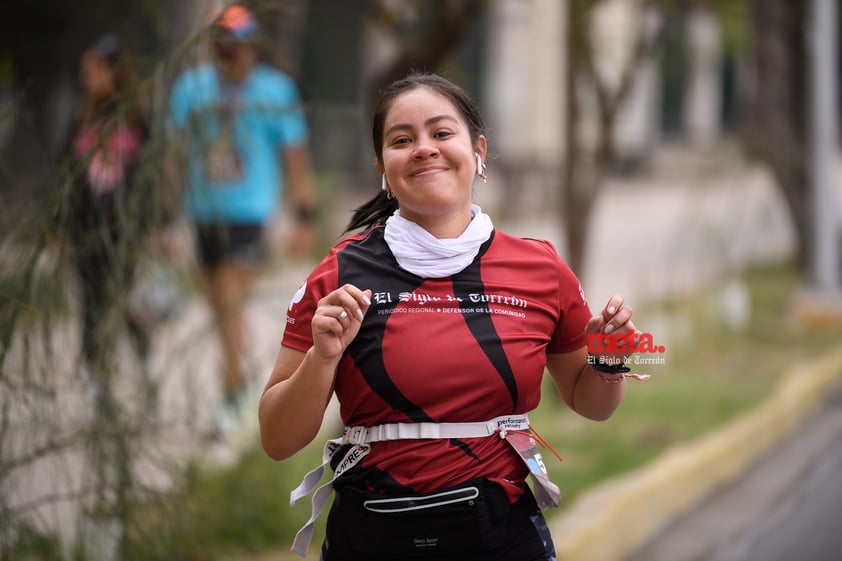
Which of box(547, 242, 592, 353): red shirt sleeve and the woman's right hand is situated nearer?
the woman's right hand

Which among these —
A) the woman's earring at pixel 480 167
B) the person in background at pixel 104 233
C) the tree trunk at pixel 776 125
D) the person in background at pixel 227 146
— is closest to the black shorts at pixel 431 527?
the woman's earring at pixel 480 167

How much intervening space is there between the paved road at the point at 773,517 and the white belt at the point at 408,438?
2.48 meters

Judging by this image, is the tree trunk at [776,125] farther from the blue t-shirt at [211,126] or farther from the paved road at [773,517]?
the blue t-shirt at [211,126]

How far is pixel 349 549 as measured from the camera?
9.19ft

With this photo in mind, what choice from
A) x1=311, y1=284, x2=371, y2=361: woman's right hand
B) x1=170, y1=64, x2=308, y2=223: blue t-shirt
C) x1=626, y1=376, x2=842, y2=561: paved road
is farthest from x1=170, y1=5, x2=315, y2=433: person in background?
x1=626, y1=376, x2=842, y2=561: paved road

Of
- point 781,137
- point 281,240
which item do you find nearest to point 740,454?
point 781,137

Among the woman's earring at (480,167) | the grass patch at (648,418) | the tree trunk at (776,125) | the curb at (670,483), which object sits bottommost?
the curb at (670,483)

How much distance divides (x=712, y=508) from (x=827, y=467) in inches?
34.3

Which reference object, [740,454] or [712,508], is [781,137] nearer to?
[740,454]

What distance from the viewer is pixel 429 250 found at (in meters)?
2.77

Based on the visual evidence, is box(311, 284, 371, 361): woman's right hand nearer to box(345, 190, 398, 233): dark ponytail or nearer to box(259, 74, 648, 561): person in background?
box(259, 74, 648, 561): person in background

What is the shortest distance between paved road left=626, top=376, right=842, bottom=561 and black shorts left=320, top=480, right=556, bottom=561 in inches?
101

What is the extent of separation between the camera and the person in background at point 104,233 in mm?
3705

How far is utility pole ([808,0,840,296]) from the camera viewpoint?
1117 cm
